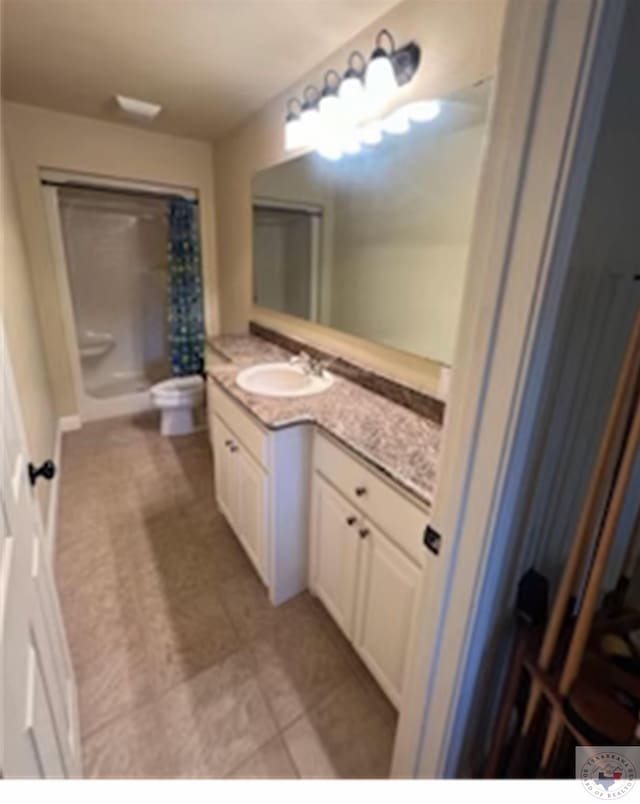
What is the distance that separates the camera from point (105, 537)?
214 centimetres

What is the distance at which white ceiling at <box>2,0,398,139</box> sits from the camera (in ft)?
4.99

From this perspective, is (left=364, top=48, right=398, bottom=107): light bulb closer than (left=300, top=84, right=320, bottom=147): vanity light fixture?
Yes

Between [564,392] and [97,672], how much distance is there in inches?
68.0

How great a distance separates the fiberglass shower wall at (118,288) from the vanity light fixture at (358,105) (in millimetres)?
2076

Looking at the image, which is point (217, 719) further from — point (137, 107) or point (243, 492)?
point (137, 107)

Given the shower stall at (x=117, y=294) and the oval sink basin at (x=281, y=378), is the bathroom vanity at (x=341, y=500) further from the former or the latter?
the shower stall at (x=117, y=294)

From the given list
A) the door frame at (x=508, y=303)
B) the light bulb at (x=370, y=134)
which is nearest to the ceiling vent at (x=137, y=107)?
the light bulb at (x=370, y=134)

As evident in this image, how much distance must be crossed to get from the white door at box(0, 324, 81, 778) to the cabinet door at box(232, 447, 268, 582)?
2.39ft

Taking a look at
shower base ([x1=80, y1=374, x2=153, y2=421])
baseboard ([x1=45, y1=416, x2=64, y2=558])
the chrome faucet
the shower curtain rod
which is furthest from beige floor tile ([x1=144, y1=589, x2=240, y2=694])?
the shower curtain rod

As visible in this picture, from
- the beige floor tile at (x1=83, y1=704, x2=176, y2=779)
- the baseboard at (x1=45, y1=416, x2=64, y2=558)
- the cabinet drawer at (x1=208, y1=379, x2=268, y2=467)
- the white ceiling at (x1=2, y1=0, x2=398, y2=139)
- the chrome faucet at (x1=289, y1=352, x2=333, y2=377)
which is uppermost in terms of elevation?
the white ceiling at (x1=2, y1=0, x2=398, y2=139)

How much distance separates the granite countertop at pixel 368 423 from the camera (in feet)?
3.84

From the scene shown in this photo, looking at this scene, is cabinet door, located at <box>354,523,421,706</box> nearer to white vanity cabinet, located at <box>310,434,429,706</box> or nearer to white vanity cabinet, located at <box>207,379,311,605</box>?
white vanity cabinet, located at <box>310,434,429,706</box>

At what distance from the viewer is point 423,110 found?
4.86 ft
